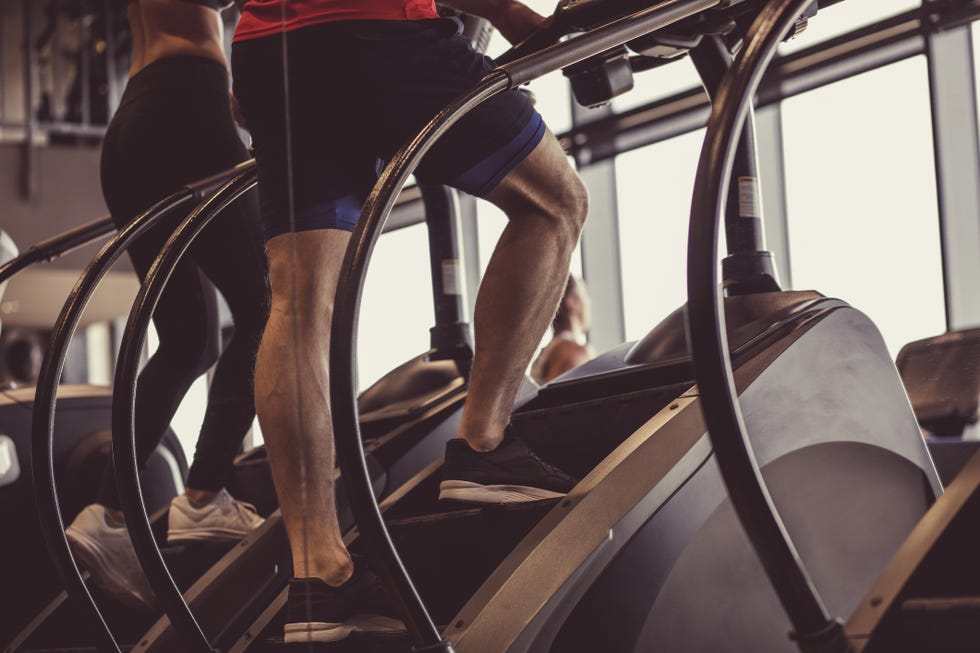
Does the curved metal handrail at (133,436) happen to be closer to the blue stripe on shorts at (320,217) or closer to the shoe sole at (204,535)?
the blue stripe on shorts at (320,217)

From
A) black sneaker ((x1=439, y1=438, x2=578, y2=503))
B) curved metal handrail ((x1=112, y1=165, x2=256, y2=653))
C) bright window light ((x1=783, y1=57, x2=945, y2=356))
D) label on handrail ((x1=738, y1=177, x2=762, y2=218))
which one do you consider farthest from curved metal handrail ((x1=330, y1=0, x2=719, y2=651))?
bright window light ((x1=783, y1=57, x2=945, y2=356))

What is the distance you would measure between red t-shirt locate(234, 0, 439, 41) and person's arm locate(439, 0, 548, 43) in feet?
0.79

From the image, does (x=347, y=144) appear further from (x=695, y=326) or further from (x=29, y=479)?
(x=29, y=479)

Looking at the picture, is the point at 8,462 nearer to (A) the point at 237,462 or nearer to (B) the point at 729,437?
(A) the point at 237,462

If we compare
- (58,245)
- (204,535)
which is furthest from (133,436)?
(58,245)

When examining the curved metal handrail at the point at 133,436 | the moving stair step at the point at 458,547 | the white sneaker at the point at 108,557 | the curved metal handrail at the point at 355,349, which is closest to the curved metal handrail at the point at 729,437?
the curved metal handrail at the point at 355,349

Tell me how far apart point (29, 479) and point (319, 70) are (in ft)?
6.09

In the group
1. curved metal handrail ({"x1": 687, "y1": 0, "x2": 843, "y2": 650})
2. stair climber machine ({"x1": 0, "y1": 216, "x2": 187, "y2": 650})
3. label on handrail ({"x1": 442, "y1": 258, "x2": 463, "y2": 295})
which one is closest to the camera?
curved metal handrail ({"x1": 687, "y1": 0, "x2": 843, "y2": 650})

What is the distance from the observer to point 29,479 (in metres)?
3.01

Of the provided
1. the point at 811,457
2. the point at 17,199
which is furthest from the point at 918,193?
the point at 17,199

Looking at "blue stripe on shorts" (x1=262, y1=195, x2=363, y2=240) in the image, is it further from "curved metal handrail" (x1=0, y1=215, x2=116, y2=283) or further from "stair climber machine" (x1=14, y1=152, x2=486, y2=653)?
"curved metal handrail" (x1=0, y1=215, x2=116, y2=283)

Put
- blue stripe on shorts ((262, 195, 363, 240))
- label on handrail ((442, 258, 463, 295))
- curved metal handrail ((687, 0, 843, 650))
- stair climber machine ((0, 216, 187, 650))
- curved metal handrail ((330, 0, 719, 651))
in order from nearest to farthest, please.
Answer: curved metal handrail ((687, 0, 843, 650)), curved metal handrail ((330, 0, 719, 651)), blue stripe on shorts ((262, 195, 363, 240)), stair climber machine ((0, 216, 187, 650)), label on handrail ((442, 258, 463, 295))

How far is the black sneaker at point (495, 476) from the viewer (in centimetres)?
179

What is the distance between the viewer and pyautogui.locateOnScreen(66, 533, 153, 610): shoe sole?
229 centimetres
